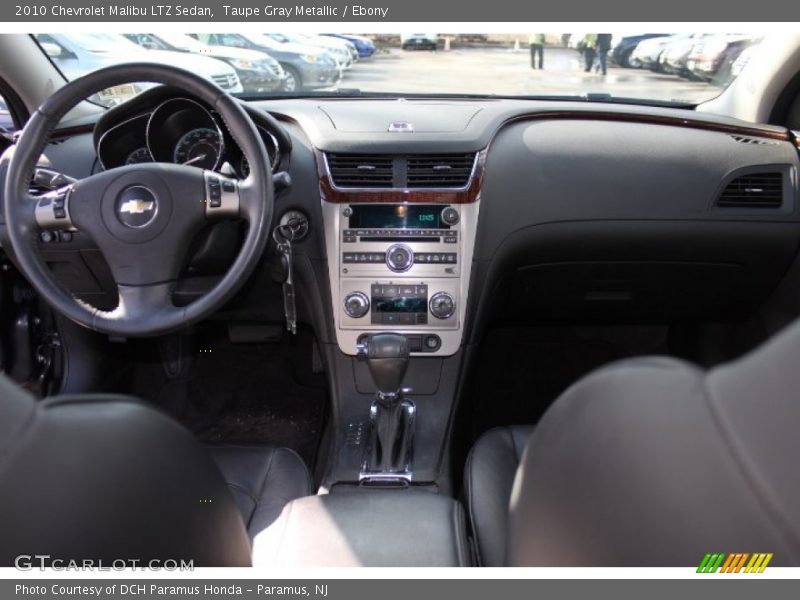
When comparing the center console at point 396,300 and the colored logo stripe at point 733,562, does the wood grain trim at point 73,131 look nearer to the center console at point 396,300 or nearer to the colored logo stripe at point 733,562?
the center console at point 396,300

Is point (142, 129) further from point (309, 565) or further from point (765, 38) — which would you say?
point (765, 38)

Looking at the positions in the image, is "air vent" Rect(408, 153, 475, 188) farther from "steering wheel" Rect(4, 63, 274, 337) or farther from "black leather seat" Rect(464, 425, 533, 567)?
"black leather seat" Rect(464, 425, 533, 567)

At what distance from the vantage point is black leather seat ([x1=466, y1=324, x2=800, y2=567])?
0.70m

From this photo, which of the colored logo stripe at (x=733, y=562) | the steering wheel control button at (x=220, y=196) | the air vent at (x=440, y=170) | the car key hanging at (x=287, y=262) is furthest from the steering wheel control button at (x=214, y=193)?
the colored logo stripe at (x=733, y=562)

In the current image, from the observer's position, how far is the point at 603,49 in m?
2.56

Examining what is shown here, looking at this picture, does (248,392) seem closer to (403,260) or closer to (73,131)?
(403,260)

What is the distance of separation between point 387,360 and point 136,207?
0.83m

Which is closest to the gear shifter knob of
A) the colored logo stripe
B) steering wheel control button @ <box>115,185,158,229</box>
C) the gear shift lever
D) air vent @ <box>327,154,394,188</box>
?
the gear shift lever

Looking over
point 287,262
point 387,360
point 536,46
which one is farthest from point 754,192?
point 287,262

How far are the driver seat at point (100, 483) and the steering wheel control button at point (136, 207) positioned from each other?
3.41 ft

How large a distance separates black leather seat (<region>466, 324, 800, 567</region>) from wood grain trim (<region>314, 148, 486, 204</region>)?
1.48 m

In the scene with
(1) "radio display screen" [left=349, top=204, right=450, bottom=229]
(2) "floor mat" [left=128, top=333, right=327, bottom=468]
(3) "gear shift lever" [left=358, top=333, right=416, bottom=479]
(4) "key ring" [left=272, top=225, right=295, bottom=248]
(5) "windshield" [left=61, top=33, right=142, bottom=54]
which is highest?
(5) "windshield" [left=61, top=33, right=142, bottom=54]

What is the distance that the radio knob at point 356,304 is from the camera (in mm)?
2441

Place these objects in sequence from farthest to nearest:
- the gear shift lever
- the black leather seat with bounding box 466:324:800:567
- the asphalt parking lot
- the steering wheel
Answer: the asphalt parking lot, the gear shift lever, the steering wheel, the black leather seat with bounding box 466:324:800:567
